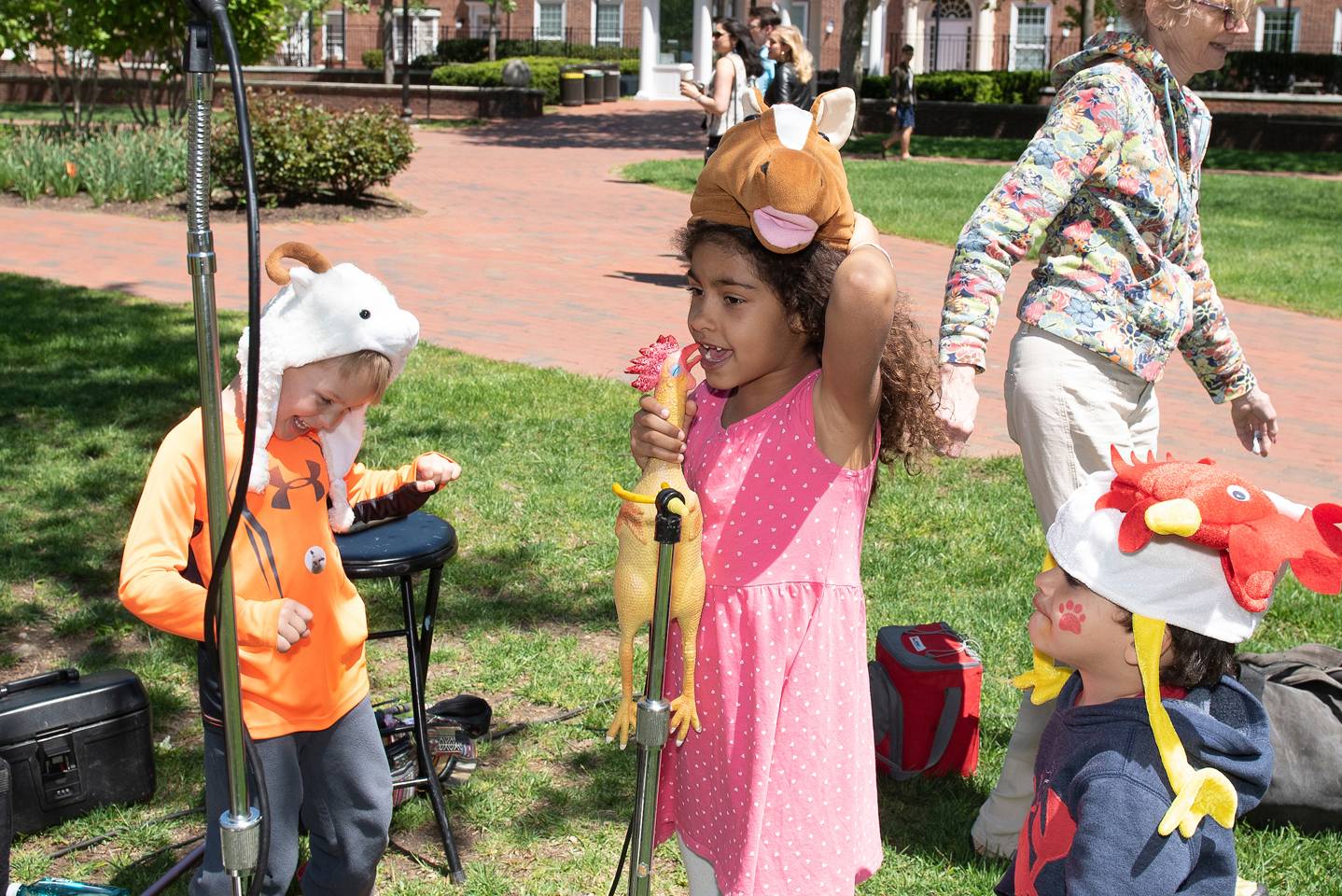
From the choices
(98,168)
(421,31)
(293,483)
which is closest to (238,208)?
(98,168)

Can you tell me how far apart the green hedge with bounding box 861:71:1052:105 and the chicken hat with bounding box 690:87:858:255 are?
28.6 m

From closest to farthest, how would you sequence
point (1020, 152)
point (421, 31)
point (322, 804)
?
point (322, 804) → point (1020, 152) → point (421, 31)

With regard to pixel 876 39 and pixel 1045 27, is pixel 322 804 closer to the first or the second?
pixel 876 39

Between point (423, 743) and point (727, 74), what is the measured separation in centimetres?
747

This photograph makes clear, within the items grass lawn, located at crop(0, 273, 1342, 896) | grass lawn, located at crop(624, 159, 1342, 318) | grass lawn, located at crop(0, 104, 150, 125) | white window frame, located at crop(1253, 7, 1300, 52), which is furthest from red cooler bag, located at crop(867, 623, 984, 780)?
white window frame, located at crop(1253, 7, 1300, 52)

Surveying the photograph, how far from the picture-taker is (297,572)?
256cm

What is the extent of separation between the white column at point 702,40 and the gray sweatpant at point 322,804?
32152 millimetres

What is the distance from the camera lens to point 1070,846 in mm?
1995

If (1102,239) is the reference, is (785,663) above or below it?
below

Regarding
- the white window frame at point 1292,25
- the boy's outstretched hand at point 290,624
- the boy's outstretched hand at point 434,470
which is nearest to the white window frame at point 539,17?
the white window frame at point 1292,25

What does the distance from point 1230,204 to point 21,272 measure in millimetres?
13339

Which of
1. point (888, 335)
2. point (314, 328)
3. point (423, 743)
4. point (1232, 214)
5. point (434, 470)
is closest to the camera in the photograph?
point (888, 335)

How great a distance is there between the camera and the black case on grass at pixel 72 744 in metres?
3.38

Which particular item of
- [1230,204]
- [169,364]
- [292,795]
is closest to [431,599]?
[292,795]
